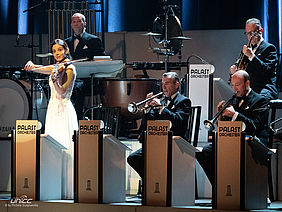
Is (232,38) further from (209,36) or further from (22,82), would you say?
(22,82)

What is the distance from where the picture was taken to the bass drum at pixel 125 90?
7137 millimetres

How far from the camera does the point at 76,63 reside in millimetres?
6133

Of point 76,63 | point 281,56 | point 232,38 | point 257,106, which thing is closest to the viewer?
point 257,106

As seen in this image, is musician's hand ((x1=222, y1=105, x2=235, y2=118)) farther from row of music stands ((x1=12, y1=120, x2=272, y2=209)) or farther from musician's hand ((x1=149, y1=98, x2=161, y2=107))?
musician's hand ((x1=149, y1=98, x2=161, y2=107))

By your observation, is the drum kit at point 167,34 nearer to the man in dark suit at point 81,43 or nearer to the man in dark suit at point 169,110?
the man in dark suit at point 81,43

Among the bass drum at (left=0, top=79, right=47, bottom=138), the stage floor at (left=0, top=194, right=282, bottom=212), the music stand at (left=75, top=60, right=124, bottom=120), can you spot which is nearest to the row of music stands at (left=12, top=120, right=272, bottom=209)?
the stage floor at (left=0, top=194, right=282, bottom=212)

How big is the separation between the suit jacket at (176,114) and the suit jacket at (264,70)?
0.82m

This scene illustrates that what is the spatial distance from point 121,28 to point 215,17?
1309mm

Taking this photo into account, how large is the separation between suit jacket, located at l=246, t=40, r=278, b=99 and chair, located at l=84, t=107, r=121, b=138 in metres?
1.63

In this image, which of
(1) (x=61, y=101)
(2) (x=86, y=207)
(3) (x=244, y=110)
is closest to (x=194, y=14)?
(1) (x=61, y=101)

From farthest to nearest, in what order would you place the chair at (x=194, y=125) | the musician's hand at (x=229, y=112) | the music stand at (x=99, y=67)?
the music stand at (x=99, y=67) → the chair at (x=194, y=125) → the musician's hand at (x=229, y=112)

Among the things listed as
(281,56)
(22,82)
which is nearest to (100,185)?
(22,82)

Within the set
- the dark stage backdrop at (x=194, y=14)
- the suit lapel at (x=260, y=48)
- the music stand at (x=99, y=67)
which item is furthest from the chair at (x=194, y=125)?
the dark stage backdrop at (x=194, y=14)

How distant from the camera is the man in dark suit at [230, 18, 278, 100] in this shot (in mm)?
5867
